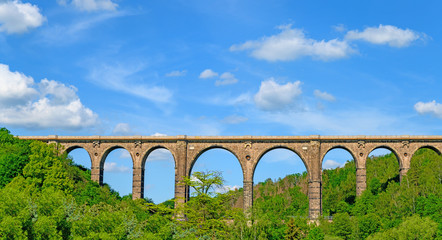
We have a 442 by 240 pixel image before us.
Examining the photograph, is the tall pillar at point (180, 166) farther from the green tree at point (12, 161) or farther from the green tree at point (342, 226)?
the green tree at point (342, 226)

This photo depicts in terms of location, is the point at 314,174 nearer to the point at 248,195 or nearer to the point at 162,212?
the point at 248,195

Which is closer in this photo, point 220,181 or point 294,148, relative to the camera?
point 220,181

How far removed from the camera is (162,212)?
2222 inches

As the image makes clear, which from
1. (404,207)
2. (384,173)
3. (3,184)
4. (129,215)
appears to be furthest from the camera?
(384,173)

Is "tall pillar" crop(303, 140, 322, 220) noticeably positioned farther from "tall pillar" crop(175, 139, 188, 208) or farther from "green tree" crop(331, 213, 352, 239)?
"tall pillar" crop(175, 139, 188, 208)

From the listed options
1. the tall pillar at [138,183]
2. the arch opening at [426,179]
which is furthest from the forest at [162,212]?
the tall pillar at [138,183]

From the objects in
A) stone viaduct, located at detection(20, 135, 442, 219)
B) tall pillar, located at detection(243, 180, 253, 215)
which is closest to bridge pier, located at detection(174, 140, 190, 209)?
stone viaduct, located at detection(20, 135, 442, 219)

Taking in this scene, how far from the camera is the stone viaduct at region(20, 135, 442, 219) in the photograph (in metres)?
66.4

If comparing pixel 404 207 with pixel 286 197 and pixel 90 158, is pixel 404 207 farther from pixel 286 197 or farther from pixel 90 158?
pixel 286 197

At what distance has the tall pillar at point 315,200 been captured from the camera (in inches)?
2581

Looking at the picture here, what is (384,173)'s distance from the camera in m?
103

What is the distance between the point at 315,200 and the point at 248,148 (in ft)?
35.7

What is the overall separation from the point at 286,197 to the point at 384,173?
112ft

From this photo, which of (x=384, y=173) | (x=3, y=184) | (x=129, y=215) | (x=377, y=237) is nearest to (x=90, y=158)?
(x=3, y=184)
